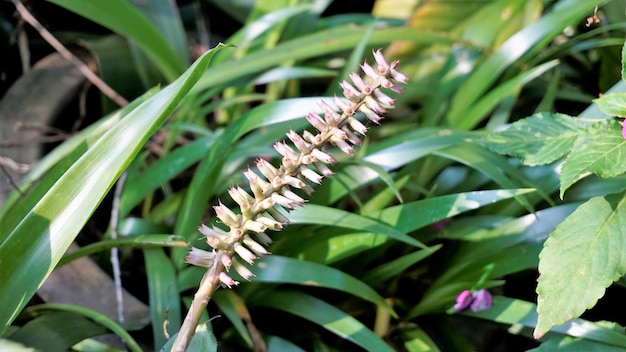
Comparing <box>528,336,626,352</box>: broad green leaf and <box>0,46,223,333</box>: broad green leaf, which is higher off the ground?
<box>0,46,223,333</box>: broad green leaf

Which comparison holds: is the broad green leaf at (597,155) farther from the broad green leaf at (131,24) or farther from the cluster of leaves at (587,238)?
the broad green leaf at (131,24)

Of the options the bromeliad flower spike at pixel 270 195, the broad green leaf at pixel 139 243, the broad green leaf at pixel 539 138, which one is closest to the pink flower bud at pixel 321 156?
the bromeliad flower spike at pixel 270 195

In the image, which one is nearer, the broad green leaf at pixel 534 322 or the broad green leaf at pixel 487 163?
the broad green leaf at pixel 534 322

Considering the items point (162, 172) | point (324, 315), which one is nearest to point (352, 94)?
point (324, 315)

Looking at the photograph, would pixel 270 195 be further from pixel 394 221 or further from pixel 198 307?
pixel 394 221

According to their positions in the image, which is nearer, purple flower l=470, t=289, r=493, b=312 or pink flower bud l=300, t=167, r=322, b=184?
pink flower bud l=300, t=167, r=322, b=184

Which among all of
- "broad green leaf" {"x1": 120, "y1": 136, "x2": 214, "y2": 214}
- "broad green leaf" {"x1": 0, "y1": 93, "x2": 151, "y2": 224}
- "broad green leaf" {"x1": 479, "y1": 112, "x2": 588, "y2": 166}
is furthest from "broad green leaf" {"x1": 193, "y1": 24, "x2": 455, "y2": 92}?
"broad green leaf" {"x1": 479, "y1": 112, "x2": 588, "y2": 166}

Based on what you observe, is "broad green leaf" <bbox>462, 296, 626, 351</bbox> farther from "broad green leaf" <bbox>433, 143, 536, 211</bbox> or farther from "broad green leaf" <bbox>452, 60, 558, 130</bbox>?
"broad green leaf" <bbox>452, 60, 558, 130</bbox>
